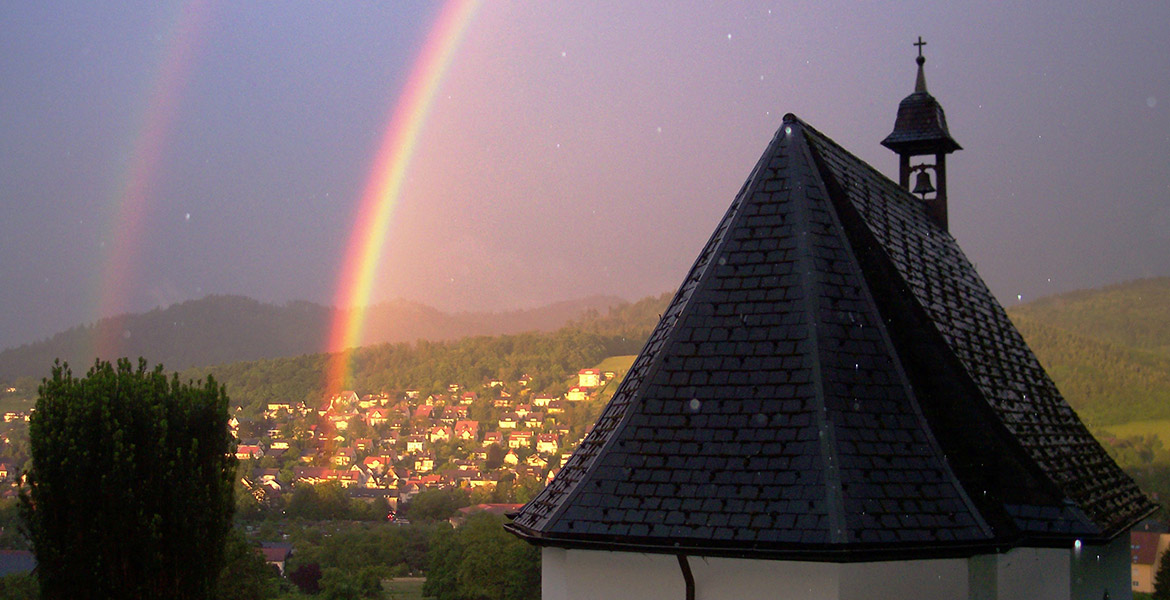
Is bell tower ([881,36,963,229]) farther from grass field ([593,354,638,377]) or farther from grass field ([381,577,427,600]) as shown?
grass field ([593,354,638,377])

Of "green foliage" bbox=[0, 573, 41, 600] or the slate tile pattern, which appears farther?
"green foliage" bbox=[0, 573, 41, 600]

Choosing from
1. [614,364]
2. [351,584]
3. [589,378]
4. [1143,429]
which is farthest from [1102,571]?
[614,364]

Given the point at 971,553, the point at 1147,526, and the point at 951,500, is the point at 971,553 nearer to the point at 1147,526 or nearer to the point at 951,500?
the point at 951,500

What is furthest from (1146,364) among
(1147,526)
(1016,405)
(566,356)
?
(1016,405)

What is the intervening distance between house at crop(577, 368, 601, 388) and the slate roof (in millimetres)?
120340

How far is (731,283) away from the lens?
9.11 m

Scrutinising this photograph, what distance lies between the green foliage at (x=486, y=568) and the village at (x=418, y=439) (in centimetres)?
2979

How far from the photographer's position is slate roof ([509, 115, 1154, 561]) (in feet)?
25.3

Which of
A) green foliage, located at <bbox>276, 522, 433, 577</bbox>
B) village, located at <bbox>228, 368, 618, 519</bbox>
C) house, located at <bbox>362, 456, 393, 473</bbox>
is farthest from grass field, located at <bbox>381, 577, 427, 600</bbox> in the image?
house, located at <bbox>362, 456, 393, 473</bbox>

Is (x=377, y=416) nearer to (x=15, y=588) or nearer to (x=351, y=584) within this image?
(x=351, y=584)

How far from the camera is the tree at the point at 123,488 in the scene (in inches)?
394

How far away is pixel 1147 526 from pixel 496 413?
101 meters

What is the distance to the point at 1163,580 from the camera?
37.9 meters

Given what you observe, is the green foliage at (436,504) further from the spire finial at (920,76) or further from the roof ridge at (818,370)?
the roof ridge at (818,370)
